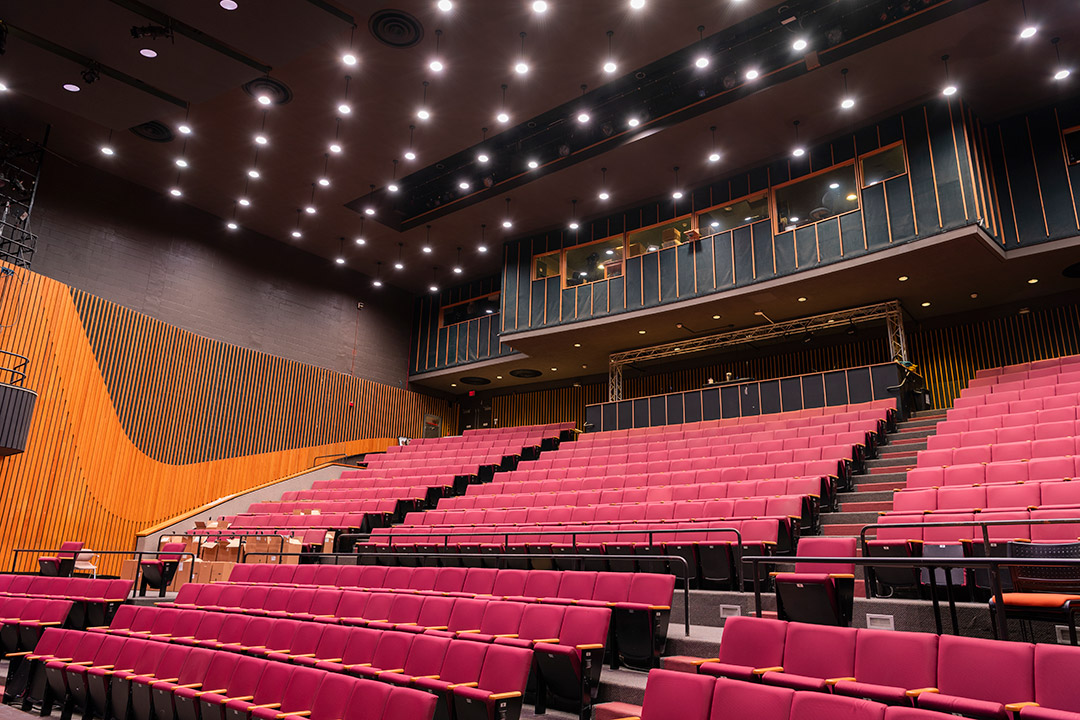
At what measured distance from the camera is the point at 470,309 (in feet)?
35.5

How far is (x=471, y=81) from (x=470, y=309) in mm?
4614

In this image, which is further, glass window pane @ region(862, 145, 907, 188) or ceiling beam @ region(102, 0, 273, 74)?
glass window pane @ region(862, 145, 907, 188)

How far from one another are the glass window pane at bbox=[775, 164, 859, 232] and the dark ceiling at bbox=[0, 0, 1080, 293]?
439 mm

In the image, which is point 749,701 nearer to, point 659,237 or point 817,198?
point 817,198

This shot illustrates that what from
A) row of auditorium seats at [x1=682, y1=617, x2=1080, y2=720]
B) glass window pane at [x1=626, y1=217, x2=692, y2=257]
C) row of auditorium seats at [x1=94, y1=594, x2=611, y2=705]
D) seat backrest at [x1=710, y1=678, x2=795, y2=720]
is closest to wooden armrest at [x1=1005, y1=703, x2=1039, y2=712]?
row of auditorium seats at [x1=682, y1=617, x2=1080, y2=720]

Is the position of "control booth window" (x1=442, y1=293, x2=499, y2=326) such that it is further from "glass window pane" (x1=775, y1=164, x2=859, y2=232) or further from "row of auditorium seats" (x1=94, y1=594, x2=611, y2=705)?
"row of auditorium seats" (x1=94, y1=594, x2=611, y2=705)

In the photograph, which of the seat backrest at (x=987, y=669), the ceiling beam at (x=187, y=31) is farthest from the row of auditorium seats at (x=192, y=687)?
the ceiling beam at (x=187, y=31)

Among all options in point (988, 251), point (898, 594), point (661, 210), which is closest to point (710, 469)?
point (898, 594)

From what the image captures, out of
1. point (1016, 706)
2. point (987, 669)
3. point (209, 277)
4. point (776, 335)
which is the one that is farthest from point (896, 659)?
point (209, 277)

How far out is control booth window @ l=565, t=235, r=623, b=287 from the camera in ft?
28.0

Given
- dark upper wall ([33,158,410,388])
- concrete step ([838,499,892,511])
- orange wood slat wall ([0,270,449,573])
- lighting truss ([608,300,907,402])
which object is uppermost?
dark upper wall ([33,158,410,388])

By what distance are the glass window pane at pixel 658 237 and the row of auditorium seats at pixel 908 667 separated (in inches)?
243

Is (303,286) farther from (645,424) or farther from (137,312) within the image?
(645,424)

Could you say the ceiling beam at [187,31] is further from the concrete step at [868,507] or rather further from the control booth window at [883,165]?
the control booth window at [883,165]
